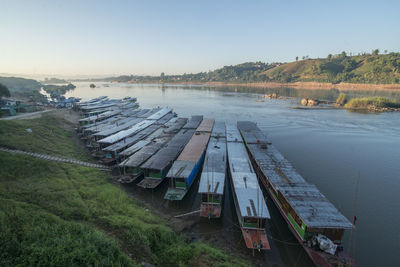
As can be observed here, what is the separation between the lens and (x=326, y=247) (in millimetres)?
15344

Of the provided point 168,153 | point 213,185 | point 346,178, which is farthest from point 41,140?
point 346,178

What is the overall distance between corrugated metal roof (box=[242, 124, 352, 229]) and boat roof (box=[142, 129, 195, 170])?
12.2m

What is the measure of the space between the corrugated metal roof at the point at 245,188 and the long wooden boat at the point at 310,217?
7.45 feet

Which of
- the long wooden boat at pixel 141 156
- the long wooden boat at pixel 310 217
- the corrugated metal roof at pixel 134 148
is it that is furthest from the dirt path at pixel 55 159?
the long wooden boat at pixel 310 217

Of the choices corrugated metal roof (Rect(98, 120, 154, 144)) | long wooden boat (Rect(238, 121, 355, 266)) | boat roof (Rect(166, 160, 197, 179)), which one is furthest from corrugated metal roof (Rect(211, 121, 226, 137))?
corrugated metal roof (Rect(98, 120, 154, 144))

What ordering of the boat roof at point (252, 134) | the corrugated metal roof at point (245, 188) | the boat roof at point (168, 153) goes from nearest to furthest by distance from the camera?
1. the corrugated metal roof at point (245, 188)
2. the boat roof at point (168, 153)
3. the boat roof at point (252, 134)

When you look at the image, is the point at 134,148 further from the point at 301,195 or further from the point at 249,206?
the point at 301,195

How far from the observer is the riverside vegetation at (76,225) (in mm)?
9961

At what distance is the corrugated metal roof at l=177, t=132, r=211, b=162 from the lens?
91.0 feet

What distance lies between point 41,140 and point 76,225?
88.9 feet

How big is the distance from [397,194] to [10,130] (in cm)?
5720

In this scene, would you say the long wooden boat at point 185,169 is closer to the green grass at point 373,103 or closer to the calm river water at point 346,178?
the calm river water at point 346,178

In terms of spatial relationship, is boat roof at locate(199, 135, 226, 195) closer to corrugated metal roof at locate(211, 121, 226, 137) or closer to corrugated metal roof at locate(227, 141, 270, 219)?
corrugated metal roof at locate(227, 141, 270, 219)

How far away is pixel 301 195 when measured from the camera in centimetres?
1917
